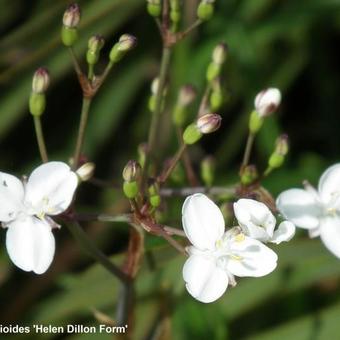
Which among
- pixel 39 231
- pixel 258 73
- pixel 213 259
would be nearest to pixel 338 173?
pixel 213 259

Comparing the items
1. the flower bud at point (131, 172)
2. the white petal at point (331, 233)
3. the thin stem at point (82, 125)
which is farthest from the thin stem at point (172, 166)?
the white petal at point (331, 233)

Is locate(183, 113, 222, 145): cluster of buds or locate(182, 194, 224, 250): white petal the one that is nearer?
locate(182, 194, 224, 250): white petal

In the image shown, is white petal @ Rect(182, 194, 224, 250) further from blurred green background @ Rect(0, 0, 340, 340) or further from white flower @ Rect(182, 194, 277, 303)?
blurred green background @ Rect(0, 0, 340, 340)

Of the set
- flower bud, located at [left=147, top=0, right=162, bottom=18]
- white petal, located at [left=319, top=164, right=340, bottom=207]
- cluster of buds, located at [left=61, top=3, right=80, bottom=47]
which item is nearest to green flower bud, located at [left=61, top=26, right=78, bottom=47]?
cluster of buds, located at [left=61, top=3, right=80, bottom=47]

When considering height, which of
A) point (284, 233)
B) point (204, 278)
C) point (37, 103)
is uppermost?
point (37, 103)

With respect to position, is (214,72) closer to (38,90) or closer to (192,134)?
(192,134)

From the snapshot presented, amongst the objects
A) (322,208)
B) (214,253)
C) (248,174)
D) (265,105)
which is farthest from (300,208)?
(214,253)
